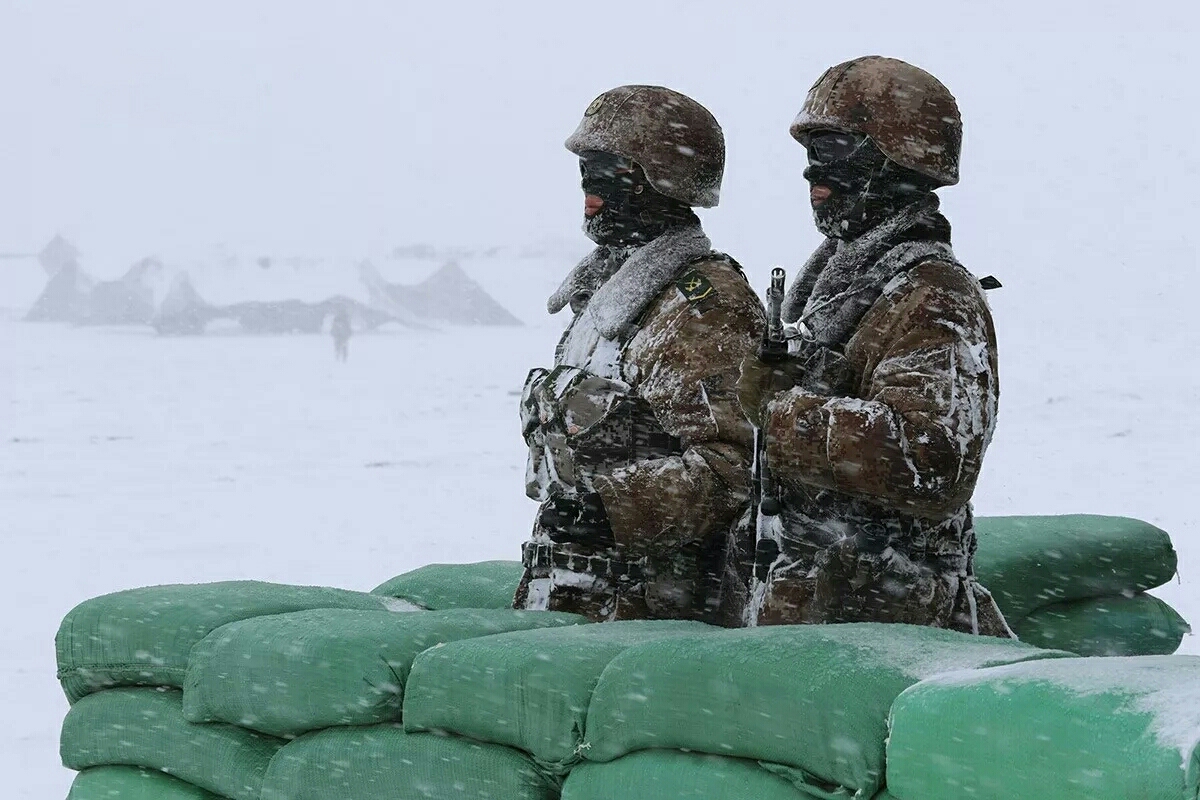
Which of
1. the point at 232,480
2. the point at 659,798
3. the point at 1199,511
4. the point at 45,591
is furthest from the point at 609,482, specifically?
the point at 232,480

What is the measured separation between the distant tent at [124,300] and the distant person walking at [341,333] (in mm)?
2188

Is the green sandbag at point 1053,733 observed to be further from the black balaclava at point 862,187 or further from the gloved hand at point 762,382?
the black balaclava at point 862,187

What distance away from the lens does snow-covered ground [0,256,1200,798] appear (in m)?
7.30

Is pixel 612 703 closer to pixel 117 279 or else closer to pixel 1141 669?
pixel 1141 669

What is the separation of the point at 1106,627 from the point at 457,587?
1503 mm

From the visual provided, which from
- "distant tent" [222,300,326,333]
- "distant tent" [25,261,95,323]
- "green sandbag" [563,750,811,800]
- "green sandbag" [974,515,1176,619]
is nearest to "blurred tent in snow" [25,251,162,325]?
"distant tent" [25,261,95,323]

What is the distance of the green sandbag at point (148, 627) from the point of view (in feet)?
9.93

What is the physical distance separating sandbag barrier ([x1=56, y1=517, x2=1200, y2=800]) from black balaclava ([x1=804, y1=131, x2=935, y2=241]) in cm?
68

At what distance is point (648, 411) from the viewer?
2980 mm

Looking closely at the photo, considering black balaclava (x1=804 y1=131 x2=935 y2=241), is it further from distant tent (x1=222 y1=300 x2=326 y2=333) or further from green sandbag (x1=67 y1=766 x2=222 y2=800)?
distant tent (x1=222 y1=300 x2=326 y2=333)

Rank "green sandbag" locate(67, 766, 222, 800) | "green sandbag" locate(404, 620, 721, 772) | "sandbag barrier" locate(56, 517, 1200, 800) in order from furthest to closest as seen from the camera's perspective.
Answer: "green sandbag" locate(67, 766, 222, 800), "green sandbag" locate(404, 620, 721, 772), "sandbag barrier" locate(56, 517, 1200, 800)

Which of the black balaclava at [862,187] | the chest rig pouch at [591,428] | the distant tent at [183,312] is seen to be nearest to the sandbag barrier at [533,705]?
the chest rig pouch at [591,428]

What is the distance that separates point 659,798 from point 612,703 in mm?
151

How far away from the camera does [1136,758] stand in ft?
5.62
